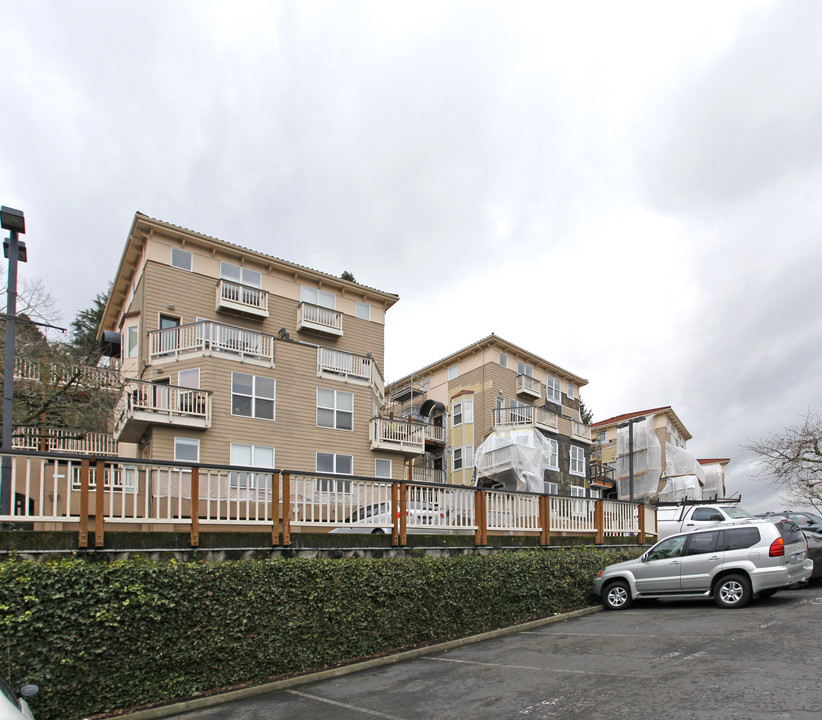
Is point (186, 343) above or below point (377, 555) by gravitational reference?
above

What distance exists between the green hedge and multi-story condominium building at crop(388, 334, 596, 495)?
86.4ft

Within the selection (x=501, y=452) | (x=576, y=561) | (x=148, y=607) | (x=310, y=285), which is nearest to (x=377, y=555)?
(x=148, y=607)

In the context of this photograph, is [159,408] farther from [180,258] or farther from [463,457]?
[463,457]

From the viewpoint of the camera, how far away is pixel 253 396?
78.8 feet

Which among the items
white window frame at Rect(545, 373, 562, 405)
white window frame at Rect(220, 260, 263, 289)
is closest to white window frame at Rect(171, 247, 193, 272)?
white window frame at Rect(220, 260, 263, 289)

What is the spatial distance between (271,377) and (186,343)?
333cm

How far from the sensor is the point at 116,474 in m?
8.96

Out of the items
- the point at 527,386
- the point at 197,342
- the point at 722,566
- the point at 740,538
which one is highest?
the point at 527,386

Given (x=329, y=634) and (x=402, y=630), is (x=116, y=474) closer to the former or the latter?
(x=329, y=634)

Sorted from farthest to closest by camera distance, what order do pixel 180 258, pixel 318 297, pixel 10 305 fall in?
pixel 318 297, pixel 180 258, pixel 10 305

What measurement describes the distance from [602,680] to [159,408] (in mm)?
17317

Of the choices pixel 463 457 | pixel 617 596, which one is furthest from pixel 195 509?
pixel 463 457

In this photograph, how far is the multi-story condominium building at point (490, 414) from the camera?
130ft

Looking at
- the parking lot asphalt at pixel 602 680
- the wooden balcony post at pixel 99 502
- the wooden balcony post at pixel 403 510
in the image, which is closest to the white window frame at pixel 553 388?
the parking lot asphalt at pixel 602 680
